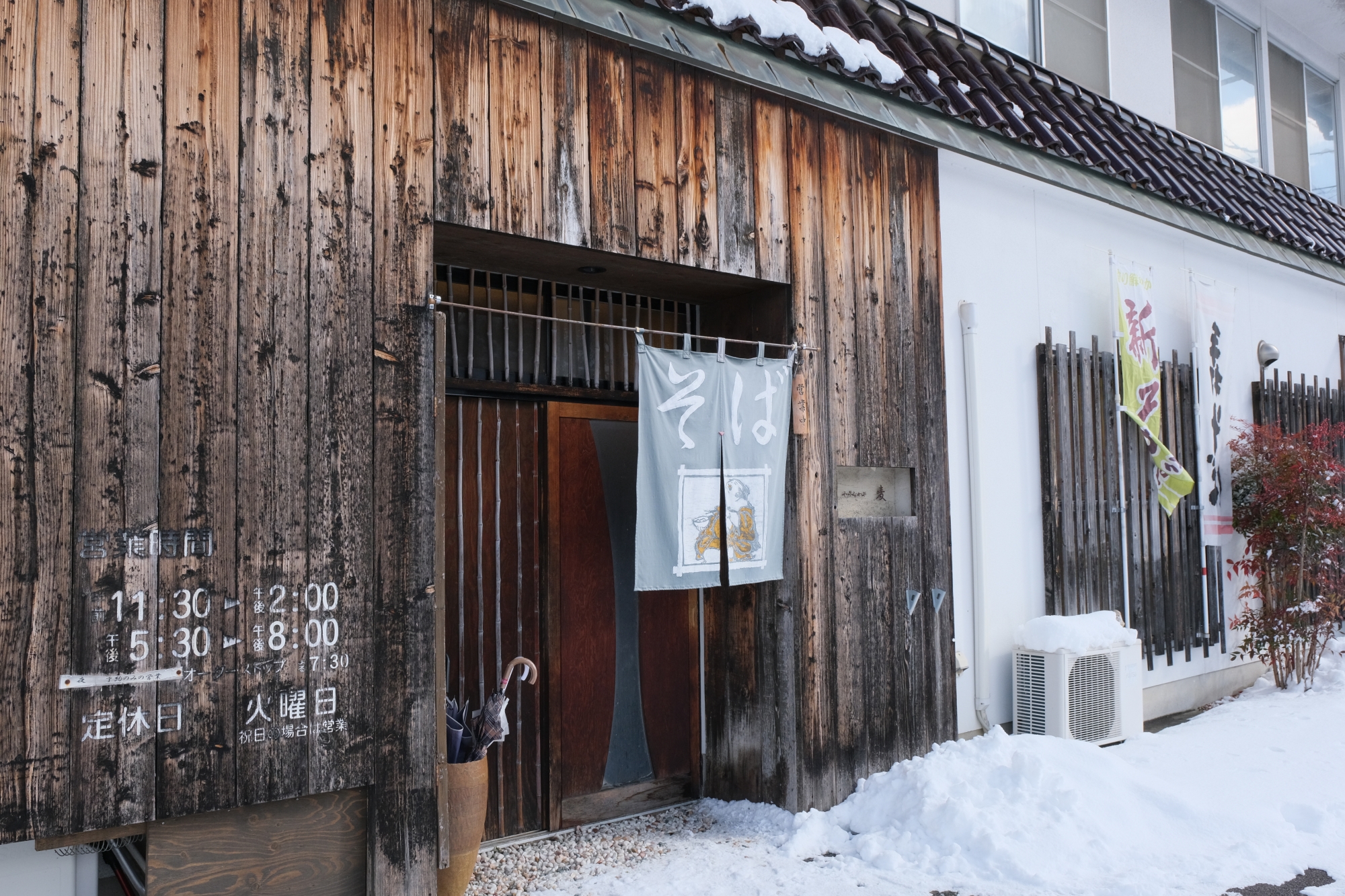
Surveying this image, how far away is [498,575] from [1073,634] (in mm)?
4288

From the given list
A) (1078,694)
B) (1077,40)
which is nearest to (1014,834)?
(1078,694)

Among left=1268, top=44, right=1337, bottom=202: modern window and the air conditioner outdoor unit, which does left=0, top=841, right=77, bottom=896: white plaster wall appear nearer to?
the air conditioner outdoor unit

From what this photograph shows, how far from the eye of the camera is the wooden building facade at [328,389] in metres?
3.37

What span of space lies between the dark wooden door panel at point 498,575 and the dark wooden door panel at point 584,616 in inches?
7.6

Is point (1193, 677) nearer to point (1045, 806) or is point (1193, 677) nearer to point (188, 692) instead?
point (1045, 806)

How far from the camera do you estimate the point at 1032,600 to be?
7.31 metres

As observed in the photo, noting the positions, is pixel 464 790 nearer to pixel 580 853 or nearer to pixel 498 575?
pixel 580 853

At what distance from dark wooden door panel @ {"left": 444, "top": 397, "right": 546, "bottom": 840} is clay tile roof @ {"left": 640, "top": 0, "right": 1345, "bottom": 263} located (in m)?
2.57

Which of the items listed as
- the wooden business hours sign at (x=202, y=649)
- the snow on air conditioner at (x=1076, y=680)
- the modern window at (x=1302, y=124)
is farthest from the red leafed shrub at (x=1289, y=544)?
the wooden business hours sign at (x=202, y=649)

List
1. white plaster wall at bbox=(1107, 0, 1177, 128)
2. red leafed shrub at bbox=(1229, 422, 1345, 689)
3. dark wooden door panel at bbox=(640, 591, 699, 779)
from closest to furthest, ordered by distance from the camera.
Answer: dark wooden door panel at bbox=(640, 591, 699, 779), red leafed shrub at bbox=(1229, 422, 1345, 689), white plaster wall at bbox=(1107, 0, 1177, 128)

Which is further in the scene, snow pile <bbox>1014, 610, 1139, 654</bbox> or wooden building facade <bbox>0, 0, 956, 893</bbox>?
snow pile <bbox>1014, 610, 1139, 654</bbox>

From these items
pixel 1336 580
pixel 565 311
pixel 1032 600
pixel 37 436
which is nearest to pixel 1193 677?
pixel 1336 580

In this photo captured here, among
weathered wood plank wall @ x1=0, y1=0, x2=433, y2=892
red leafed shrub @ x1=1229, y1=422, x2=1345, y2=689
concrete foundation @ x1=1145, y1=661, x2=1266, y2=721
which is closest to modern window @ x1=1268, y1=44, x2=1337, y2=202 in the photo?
red leafed shrub @ x1=1229, y1=422, x2=1345, y2=689

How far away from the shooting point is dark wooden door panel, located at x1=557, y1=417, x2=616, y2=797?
18.9 ft
